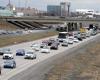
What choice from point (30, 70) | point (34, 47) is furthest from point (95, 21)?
point (30, 70)

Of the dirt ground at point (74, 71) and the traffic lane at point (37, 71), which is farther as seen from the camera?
the dirt ground at point (74, 71)

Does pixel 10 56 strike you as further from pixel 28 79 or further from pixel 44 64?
pixel 28 79

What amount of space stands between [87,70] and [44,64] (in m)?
6.77

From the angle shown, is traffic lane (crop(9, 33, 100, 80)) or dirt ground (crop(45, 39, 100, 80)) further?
dirt ground (crop(45, 39, 100, 80))

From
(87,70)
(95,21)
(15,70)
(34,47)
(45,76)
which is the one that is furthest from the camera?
(95,21)

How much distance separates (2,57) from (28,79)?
19.8 metres

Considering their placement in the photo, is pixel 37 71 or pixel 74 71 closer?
pixel 37 71

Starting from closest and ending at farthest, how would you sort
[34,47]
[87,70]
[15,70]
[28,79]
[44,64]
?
1. [28,79]
2. [15,70]
3. [87,70]
4. [44,64]
5. [34,47]

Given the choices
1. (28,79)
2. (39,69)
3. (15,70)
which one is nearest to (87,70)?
(39,69)

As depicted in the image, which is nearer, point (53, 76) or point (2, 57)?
point (53, 76)

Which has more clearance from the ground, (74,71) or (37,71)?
(37,71)

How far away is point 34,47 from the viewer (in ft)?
276

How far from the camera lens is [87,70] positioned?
56.3 m

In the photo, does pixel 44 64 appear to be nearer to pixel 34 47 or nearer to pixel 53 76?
pixel 53 76
